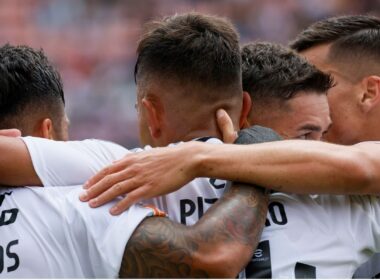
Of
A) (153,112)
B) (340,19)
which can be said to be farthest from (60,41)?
(153,112)

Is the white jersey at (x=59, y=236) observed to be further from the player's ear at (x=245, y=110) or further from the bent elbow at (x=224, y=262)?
the player's ear at (x=245, y=110)

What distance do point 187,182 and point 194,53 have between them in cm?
53

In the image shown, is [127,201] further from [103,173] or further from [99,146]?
[99,146]

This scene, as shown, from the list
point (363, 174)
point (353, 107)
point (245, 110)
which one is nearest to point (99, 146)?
point (245, 110)

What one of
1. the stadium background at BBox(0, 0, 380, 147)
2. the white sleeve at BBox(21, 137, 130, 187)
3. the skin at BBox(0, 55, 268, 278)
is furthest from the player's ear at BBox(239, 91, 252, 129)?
the stadium background at BBox(0, 0, 380, 147)

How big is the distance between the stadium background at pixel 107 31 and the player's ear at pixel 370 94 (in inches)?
299

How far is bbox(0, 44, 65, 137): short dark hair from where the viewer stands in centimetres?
301

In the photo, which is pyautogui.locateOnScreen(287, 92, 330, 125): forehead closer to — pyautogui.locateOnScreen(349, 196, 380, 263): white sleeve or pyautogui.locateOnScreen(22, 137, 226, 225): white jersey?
pyautogui.locateOnScreen(349, 196, 380, 263): white sleeve

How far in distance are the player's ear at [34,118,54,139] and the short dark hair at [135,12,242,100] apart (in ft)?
1.24

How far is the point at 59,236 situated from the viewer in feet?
8.52

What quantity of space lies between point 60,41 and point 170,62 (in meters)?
9.32

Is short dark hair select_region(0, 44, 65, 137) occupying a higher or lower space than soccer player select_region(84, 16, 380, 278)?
higher

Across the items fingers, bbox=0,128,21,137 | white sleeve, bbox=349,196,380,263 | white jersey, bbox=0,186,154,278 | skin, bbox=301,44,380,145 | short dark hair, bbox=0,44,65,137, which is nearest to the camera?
white jersey, bbox=0,186,154,278

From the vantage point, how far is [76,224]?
2.59 m
